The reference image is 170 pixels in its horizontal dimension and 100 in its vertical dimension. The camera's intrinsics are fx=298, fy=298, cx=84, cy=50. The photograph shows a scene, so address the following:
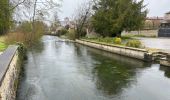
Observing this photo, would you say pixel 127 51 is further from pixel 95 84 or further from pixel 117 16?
pixel 117 16

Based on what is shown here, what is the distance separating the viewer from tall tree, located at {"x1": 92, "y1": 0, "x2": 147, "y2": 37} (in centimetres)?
4697

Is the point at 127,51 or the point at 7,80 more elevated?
the point at 7,80

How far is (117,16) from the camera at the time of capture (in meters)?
47.8

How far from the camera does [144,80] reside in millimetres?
16297

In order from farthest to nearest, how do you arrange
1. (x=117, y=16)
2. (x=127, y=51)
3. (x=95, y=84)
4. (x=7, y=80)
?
1. (x=117, y=16)
2. (x=127, y=51)
3. (x=95, y=84)
4. (x=7, y=80)

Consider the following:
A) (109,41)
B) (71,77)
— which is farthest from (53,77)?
(109,41)

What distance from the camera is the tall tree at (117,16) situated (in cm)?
4697

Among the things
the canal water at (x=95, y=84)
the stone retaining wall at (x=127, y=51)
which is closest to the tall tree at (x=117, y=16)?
the stone retaining wall at (x=127, y=51)

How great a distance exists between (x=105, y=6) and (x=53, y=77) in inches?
1351

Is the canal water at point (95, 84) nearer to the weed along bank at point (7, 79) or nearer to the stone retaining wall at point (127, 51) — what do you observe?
the weed along bank at point (7, 79)

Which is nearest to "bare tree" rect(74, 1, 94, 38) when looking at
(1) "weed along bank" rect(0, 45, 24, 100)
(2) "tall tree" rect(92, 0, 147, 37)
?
(2) "tall tree" rect(92, 0, 147, 37)

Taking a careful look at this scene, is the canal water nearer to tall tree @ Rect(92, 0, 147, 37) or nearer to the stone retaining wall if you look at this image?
the stone retaining wall

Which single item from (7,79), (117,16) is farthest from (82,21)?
(7,79)

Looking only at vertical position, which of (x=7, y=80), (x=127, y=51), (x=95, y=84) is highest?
(x=7, y=80)
